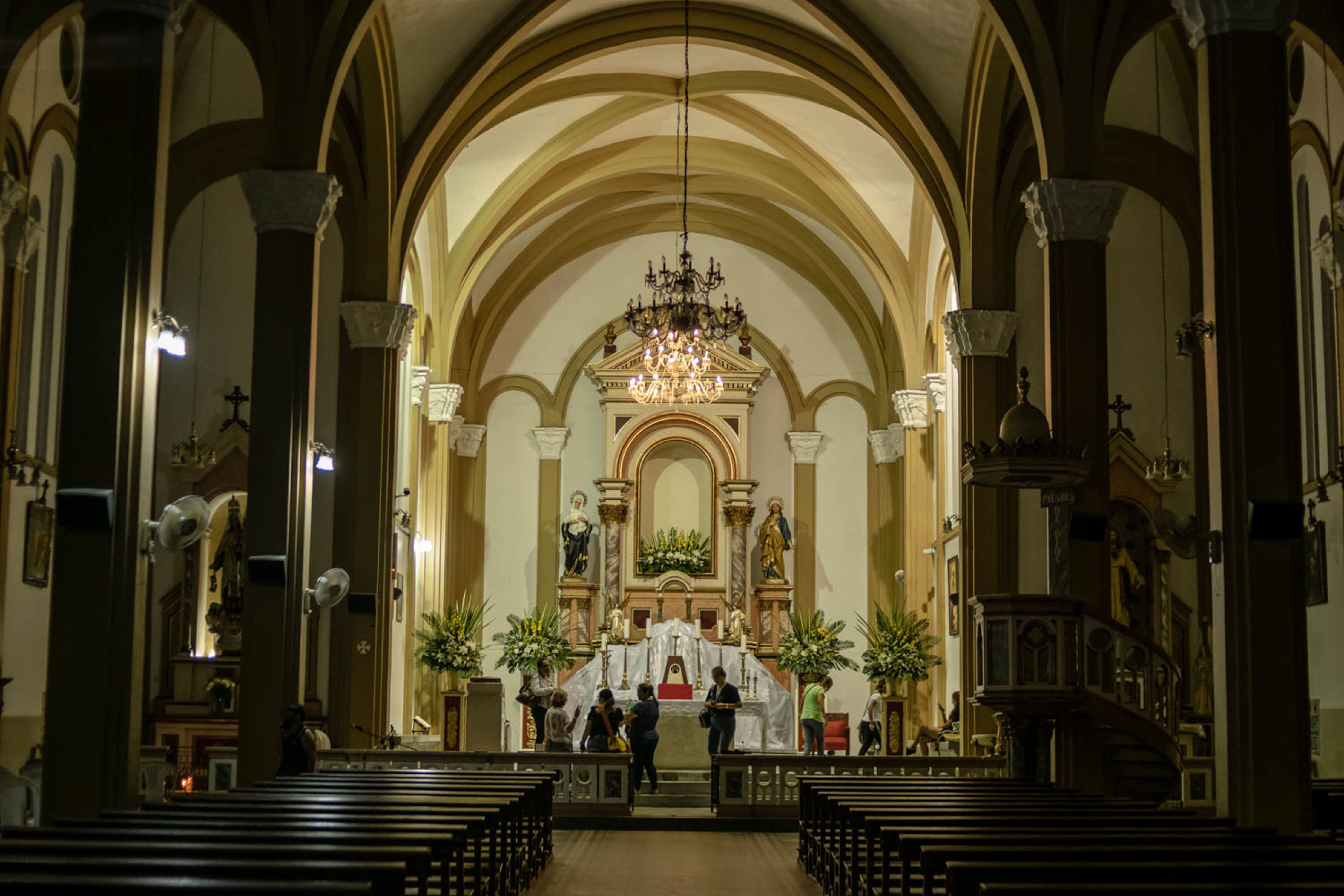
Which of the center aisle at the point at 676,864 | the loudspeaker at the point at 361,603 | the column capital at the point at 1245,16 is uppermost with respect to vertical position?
the column capital at the point at 1245,16

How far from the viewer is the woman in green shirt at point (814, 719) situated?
18.6 m

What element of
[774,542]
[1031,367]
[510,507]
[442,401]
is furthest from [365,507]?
[774,542]

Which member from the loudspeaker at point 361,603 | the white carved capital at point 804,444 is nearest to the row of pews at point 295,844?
the loudspeaker at point 361,603

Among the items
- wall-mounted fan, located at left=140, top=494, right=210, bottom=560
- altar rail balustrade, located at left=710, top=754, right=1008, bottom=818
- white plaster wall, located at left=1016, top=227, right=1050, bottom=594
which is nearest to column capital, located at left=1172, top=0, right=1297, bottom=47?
wall-mounted fan, located at left=140, top=494, right=210, bottom=560

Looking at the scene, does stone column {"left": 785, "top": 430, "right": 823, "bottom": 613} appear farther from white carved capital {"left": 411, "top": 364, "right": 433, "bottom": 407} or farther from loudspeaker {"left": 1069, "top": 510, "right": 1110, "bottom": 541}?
loudspeaker {"left": 1069, "top": 510, "right": 1110, "bottom": 541}

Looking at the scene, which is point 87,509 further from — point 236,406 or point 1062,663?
point 236,406

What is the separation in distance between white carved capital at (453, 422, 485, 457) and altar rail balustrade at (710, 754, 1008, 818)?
12.4 meters

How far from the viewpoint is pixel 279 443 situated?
12227 mm

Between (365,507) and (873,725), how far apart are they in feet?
22.9

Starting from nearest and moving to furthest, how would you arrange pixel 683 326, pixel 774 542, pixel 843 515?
pixel 683 326 → pixel 774 542 → pixel 843 515

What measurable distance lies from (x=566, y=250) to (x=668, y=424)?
3.37m

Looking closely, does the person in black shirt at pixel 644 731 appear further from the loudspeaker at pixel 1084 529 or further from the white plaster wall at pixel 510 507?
the white plaster wall at pixel 510 507

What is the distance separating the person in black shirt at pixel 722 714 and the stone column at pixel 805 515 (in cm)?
873

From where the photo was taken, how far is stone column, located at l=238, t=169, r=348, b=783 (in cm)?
1191
